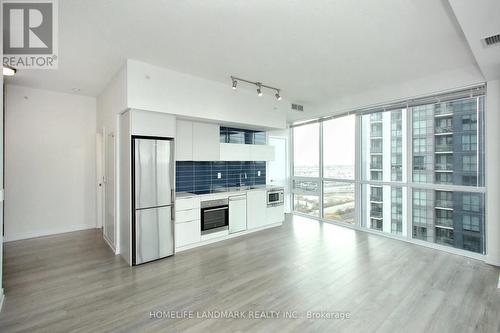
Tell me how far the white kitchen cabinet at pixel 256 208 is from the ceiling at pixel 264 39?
91.5 inches

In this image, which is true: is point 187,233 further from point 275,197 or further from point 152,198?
point 275,197

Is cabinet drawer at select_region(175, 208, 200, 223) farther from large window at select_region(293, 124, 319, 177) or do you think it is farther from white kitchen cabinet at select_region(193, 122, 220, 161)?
Answer: large window at select_region(293, 124, 319, 177)

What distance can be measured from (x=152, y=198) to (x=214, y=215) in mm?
1201

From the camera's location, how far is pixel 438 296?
8.32 ft

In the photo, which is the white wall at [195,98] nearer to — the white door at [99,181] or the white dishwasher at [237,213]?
the white dishwasher at [237,213]

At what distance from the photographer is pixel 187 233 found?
3.90m

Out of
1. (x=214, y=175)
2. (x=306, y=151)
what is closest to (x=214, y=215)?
Result: (x=214, y=175)

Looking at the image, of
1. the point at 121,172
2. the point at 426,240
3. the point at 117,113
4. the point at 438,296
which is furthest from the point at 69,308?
the point at 426,240

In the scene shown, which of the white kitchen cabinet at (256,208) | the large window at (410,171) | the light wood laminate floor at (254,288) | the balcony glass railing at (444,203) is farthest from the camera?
the white kitchen cabinet at (256,208)

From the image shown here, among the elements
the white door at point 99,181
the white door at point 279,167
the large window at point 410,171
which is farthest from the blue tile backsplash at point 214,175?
the white door at point 99,181

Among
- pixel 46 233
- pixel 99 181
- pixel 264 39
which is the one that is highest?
pixel 264 39

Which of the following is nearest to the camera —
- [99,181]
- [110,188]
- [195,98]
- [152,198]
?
[152,198]

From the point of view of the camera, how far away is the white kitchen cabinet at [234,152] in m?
4.71

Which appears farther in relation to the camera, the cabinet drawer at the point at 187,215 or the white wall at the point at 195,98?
the cabinet drawer at the point at 187,215
